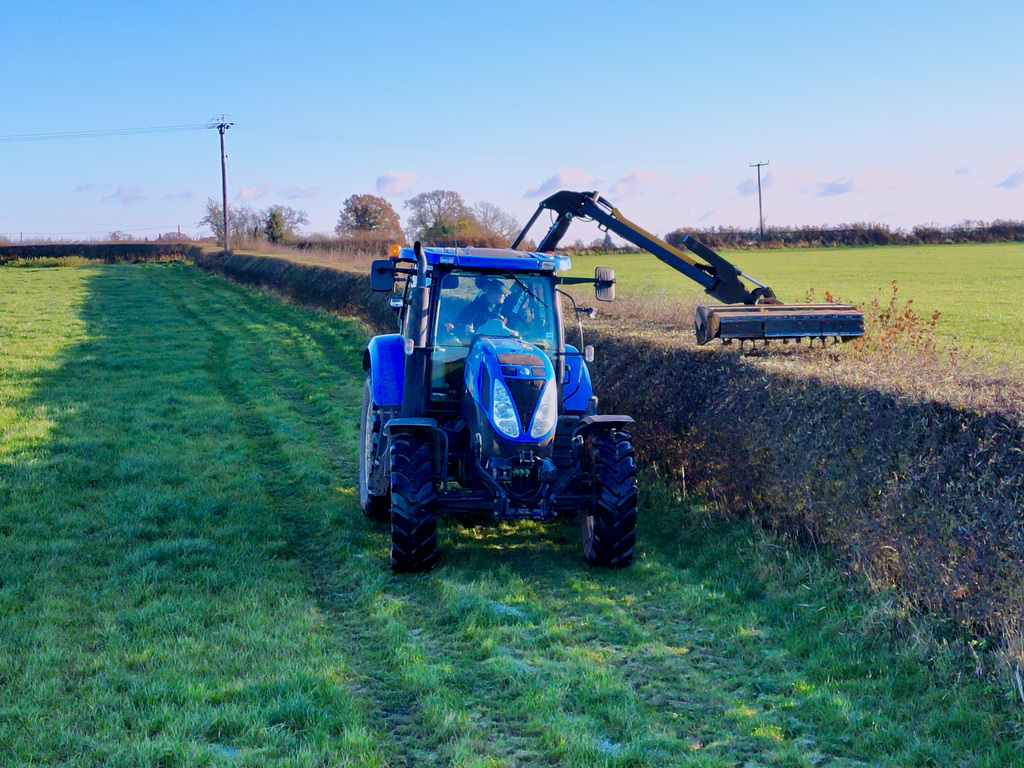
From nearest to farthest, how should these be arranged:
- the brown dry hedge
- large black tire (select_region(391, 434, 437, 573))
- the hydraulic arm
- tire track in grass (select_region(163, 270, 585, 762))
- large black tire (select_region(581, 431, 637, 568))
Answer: tire track in grass (select_region(163, 270, 585, 762)), the brown dry hedge, large black tire (select_region(391, 434, 437, 573)), large black tire (select_region(581, 431, 637, 568)), the hydraulic arm

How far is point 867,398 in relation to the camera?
5.84 m

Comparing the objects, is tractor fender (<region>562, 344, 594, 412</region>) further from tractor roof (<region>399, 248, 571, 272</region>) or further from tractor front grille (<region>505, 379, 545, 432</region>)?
tractor front grille (<region>505, 379, 545, 432</region>)

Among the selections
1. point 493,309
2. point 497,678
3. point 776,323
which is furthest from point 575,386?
point 497,678

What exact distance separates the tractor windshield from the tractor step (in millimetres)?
2184

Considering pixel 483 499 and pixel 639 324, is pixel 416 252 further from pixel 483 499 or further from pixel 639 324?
pixel 639 324

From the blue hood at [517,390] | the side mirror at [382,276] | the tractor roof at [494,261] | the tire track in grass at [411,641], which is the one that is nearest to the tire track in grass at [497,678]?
the tire track in grass at [411,641]

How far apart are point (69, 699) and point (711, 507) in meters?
4.91

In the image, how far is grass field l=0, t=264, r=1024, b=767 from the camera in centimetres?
421

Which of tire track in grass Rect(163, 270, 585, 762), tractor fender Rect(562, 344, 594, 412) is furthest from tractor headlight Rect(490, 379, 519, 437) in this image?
tire track in grass Rect(163, 270, 585, 762)

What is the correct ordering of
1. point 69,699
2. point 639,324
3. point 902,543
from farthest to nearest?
point 639,324 < point 902,543 < point 69,699

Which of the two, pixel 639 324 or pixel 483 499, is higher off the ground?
pixel 639 324

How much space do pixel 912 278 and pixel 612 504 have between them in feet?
104

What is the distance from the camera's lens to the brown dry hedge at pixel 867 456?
4820 millimetres

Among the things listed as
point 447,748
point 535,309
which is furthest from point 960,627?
point 535,309
